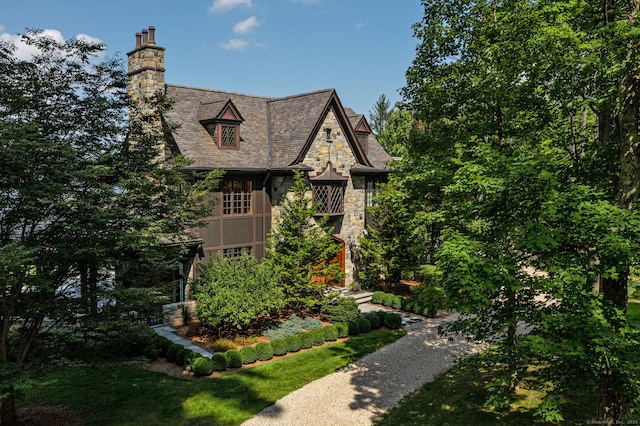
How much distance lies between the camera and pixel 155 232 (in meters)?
10.4

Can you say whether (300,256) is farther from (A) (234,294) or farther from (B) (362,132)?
(B) (362,132)

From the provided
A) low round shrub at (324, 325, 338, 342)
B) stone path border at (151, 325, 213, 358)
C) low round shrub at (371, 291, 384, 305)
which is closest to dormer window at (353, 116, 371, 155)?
low round shrub at (371, 291, 384, 305)

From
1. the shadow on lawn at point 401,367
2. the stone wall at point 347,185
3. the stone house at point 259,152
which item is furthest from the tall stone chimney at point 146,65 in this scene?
the shadow on lawn at point 401,367

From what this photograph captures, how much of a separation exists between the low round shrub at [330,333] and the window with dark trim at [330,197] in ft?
25.4

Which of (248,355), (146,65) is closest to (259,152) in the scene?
(146,65)

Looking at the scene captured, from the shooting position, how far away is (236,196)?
74.9 ft

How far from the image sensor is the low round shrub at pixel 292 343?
57.3ft

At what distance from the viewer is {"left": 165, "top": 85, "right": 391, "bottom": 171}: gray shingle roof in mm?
22250

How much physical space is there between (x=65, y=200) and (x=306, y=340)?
11604mm

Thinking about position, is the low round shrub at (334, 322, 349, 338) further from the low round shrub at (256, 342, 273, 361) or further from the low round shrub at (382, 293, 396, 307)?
the low round shrub at (382, 293, 396, 307)

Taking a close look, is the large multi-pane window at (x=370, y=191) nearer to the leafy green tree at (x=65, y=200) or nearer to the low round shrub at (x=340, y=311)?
the low round shrub at (x=340, y=311)

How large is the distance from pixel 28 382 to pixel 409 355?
13.2 m

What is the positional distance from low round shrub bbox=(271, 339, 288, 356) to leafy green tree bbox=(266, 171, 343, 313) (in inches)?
116

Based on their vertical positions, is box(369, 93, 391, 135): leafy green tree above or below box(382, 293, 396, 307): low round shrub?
above
